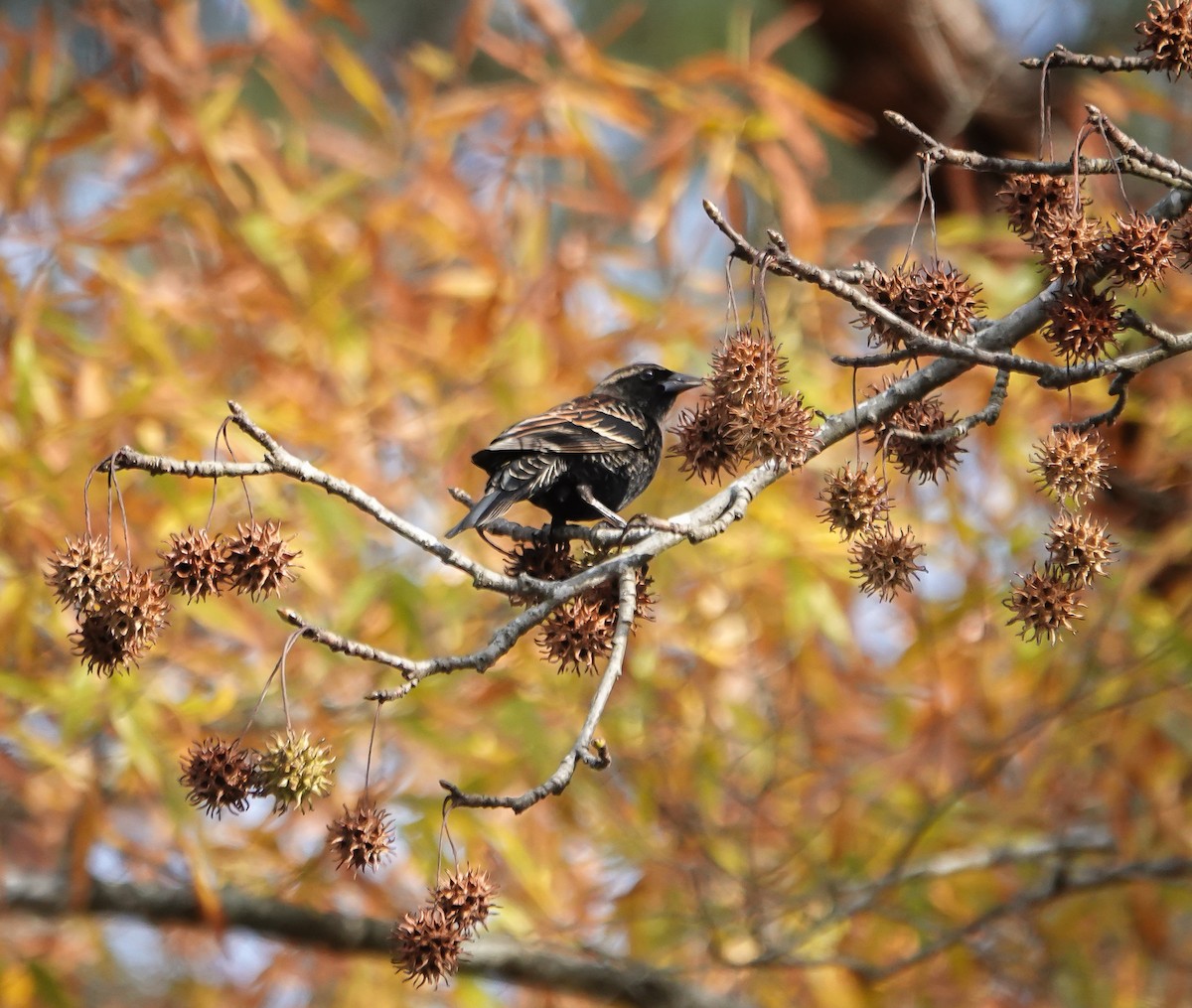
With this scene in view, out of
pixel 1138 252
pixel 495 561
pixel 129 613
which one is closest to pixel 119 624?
pixel 129 613

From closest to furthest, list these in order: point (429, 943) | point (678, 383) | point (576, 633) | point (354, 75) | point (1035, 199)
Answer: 1. point (429, 943)
2. point (1035, 199)
3. point (576, 633)
4. point (678, 383)
5. point (354, 75)

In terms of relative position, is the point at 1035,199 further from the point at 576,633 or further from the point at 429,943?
the point at 429,943

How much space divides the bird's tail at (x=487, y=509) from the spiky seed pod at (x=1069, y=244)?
1.50 metres

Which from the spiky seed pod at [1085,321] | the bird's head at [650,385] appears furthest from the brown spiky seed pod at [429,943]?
the bird's head at [650,385]

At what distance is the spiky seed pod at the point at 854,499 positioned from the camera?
9.47 ft

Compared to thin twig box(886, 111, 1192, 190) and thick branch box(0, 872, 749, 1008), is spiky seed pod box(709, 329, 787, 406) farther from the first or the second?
thick branch box(0, 872, 749, 1008)

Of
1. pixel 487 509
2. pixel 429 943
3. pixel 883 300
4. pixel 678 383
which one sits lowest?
pixel 429 943

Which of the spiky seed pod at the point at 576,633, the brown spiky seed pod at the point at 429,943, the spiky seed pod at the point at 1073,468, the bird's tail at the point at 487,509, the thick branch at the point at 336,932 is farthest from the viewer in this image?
the thick branch at the point at 336,932

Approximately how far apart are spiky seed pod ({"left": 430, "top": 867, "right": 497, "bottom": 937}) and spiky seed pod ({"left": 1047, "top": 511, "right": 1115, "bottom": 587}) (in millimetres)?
1280

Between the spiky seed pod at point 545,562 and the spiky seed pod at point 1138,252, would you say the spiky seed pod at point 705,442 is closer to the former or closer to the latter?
the spiky seed pod at point 545,562

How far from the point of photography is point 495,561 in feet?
19.8

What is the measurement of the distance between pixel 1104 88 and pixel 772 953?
4.05 metres

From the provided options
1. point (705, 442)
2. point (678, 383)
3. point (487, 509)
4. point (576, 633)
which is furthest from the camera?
point (678, 383)

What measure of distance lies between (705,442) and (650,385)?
1985mm
